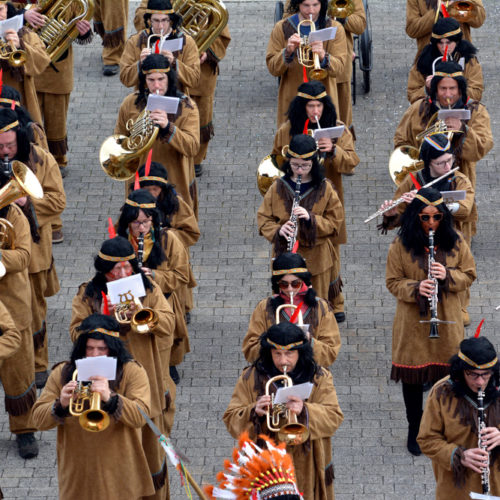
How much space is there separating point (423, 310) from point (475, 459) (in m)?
2.20

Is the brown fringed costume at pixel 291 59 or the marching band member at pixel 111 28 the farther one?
the marching band member at pixel 111 28

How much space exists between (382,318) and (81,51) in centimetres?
682

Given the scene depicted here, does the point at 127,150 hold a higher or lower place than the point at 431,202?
lower

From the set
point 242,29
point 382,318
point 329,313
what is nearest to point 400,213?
point 382,318

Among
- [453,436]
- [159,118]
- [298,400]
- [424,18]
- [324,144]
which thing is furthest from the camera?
[424,18]

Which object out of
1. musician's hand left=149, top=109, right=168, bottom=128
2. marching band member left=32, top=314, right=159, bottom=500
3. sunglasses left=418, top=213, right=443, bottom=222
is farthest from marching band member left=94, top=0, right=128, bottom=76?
marching band member left=32, top=314, right=159, bottom=500

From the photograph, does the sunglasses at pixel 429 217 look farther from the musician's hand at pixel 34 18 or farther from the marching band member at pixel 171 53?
the musician's hand at pixel 34 18

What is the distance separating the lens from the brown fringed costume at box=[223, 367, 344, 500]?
375 inches

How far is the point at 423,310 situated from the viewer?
11289mm

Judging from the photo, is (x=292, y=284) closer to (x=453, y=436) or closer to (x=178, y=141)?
(x=453, y=436)

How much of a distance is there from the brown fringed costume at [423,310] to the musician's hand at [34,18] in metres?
5.34

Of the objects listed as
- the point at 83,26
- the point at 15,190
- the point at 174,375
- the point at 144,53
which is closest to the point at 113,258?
the point at 15,190

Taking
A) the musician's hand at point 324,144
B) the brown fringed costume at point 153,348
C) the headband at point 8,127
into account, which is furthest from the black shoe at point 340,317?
the headband at point 8,127

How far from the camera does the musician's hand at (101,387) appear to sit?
30.6 ft
